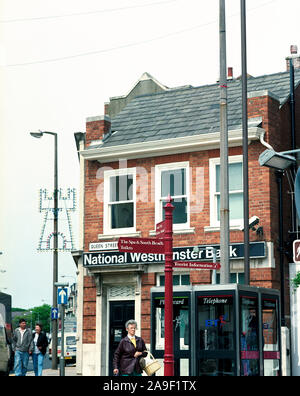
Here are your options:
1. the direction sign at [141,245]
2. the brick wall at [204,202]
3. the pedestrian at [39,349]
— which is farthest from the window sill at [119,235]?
the direction sign at [141,245]

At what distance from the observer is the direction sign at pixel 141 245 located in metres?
10.5

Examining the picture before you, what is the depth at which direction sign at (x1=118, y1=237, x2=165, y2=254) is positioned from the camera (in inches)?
412

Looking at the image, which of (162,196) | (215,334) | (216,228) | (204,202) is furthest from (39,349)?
(215,334)

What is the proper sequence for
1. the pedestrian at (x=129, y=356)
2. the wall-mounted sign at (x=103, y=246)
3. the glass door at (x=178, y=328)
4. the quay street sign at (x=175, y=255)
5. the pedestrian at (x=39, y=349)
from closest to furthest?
the pedestrian at (x=129, y=356) → the glass door at (x=178, y=328) → the pedestrian at (x=39, y=349) → the quay street sign at (x=175, y=255) → the wall-mounted sign at (x=103, y=246)

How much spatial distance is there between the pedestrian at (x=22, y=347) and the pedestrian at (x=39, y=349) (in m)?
0.43

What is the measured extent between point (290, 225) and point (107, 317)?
20.6ft

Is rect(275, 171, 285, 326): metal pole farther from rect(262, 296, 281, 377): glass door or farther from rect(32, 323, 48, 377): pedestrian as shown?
rect(32, 323, 48, 377): pedestrian

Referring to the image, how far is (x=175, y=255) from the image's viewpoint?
2083cm

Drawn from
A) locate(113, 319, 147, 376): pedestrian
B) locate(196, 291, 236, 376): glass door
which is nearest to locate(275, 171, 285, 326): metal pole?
locate(196, 291, 236, 376): glass door

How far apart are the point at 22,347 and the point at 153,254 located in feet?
16.5

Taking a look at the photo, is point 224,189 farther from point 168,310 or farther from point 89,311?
point 89,311

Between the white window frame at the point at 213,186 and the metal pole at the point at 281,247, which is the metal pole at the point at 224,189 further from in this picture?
the metal pole at the point at 281,247
